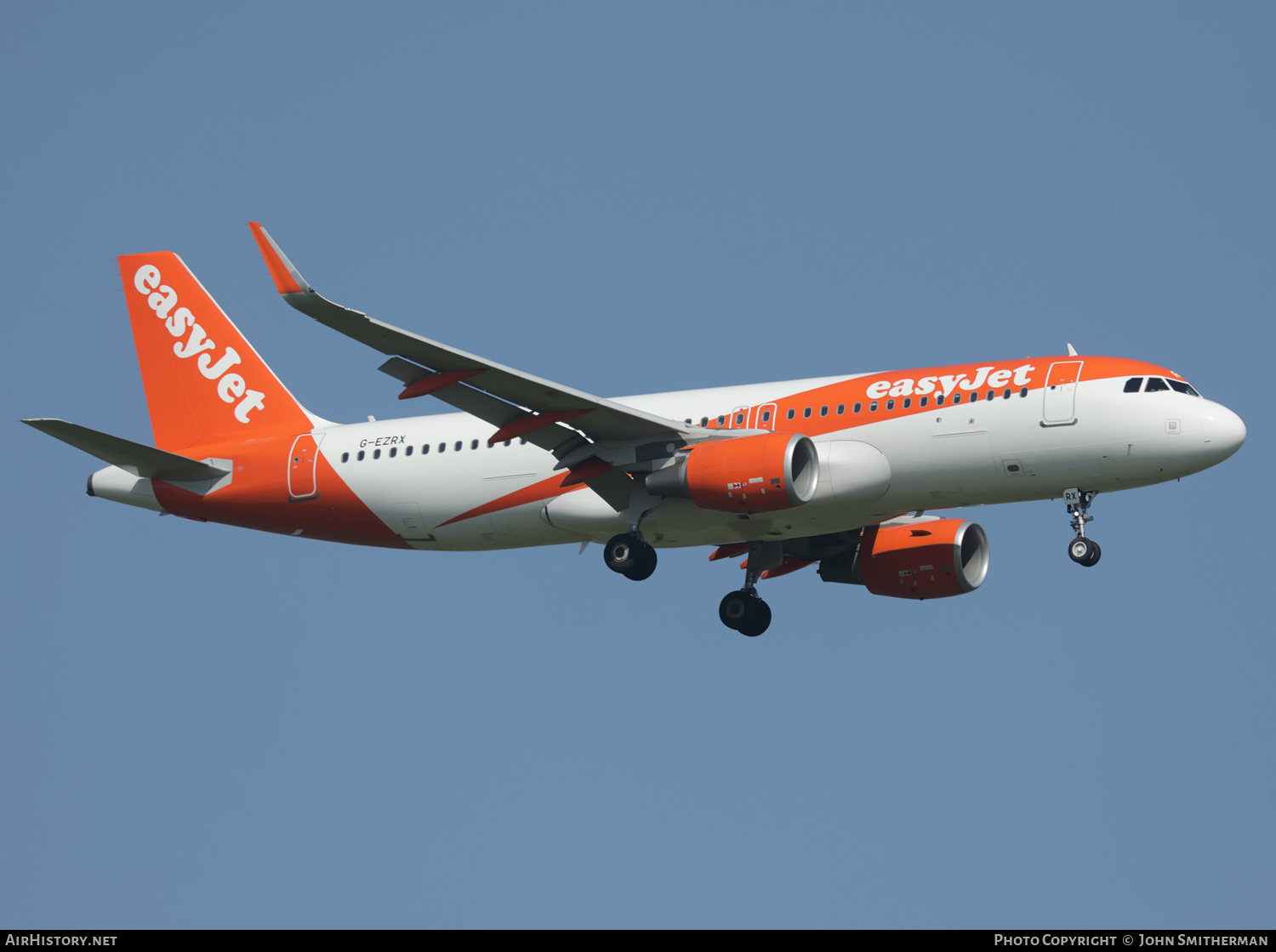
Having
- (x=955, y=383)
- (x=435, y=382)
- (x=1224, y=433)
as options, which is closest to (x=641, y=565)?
(x=435, y=382)

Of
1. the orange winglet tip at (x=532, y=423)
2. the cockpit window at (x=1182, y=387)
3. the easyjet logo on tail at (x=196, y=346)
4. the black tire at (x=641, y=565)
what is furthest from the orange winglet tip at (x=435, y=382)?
the cockpit window at (x=1182, y=387)

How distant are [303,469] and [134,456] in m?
3.83

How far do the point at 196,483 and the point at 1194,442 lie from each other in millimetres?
22452

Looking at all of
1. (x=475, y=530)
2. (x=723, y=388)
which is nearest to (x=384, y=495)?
(x=475, y=530)

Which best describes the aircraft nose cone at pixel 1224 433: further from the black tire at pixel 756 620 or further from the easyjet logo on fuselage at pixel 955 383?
the black tire at pixel 756 620

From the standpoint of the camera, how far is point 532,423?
33.5 meters

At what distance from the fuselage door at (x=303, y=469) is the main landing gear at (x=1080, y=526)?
55.9 feet

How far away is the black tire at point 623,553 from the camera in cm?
3450

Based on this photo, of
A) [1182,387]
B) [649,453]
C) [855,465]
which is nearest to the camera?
[1182,387]

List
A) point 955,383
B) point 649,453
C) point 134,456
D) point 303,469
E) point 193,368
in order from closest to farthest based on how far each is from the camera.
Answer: point 955,383, point 649,453, point 134,456, point 303,469, point 193,368

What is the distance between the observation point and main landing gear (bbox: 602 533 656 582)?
3450cm

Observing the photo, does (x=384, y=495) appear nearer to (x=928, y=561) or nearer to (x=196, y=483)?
(x=196, y=483)

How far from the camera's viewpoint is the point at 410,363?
31.1m

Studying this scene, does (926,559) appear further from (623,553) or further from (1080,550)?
(623,553)
